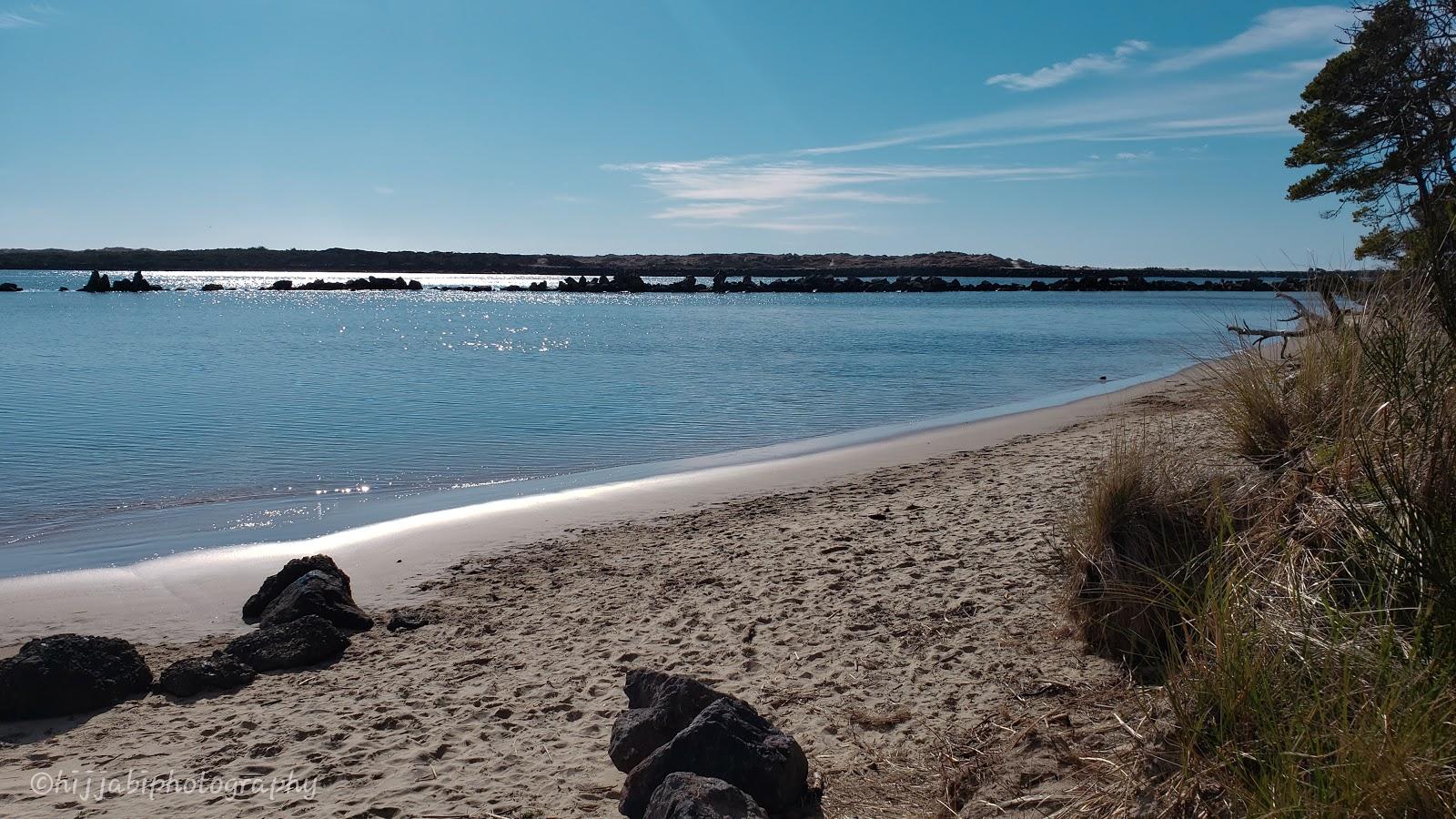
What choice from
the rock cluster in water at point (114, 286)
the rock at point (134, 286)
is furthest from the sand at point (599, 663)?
the rock at point (134, 286)

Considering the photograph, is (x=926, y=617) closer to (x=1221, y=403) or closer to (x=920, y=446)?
(x=1221, y=403)

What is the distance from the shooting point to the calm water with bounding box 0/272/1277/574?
10711 millimetres

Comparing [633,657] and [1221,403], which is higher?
[1221,403]

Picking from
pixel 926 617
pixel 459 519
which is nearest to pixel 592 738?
pixel 926 617

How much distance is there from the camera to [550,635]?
20.6ft

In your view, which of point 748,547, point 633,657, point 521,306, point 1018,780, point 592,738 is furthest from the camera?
point 521,306

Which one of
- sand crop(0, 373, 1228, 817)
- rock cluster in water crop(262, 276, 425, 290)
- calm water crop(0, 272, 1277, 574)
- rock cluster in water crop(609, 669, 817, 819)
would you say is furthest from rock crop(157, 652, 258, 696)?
rock cluster in water crop(262, 276, 425, 290)

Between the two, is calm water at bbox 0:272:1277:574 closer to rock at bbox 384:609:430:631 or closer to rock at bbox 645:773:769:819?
rock at bbox 384:609:430:631

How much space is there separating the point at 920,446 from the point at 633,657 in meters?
8.64

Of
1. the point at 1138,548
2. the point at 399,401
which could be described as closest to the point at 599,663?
the point at 1138,548

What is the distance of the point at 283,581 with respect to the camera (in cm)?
705

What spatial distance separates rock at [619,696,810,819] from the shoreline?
4.09 m

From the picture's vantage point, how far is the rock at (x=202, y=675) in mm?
5535

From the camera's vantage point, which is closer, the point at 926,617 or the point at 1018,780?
the point at 1018,780
